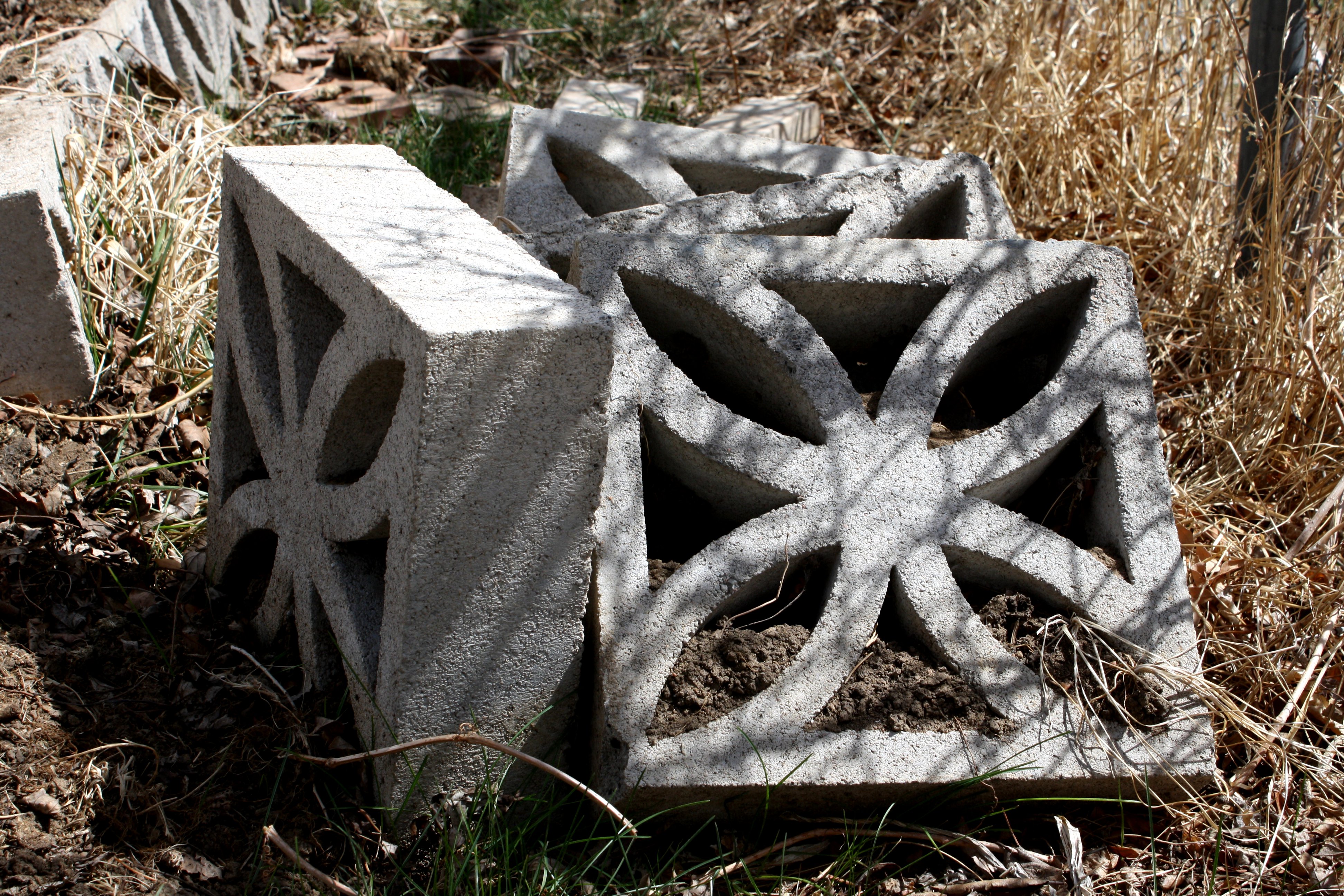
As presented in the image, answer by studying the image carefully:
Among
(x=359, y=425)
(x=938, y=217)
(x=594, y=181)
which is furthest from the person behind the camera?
(x=594, y=181)

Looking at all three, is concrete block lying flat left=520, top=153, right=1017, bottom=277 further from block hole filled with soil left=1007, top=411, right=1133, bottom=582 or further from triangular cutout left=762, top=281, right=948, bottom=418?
block hole filled with soil left=1007, top=411, right=1133, bottom=582

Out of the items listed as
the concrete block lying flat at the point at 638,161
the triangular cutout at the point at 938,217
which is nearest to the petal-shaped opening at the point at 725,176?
the concrete block lying flat at the point at 638,161

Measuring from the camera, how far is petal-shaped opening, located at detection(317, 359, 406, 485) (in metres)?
1.84

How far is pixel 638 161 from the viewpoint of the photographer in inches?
120

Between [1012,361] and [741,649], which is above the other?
[1012,361]

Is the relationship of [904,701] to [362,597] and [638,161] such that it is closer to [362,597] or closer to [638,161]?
[362,597]

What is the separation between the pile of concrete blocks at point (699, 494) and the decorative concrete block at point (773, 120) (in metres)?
1.95

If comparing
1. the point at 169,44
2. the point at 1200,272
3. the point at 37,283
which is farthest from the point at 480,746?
the point at 169,44

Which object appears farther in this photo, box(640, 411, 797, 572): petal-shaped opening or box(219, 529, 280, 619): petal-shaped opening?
box(219, 529, 280, 619): petal-shaped opening

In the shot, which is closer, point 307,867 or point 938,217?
point 307,867

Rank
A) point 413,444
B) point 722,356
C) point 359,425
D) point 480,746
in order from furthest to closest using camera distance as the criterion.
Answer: point 722,356
point 359,425
point 480,746
point 413,444

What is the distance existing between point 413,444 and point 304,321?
64 cm

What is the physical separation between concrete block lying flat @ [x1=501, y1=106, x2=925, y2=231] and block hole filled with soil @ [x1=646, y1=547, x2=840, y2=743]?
1279mm


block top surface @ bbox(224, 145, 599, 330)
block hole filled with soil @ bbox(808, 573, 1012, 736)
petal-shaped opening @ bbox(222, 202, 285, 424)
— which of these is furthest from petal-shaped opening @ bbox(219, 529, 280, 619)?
block hole filled with soil @ bbox(808, 573, 1012, 736)
